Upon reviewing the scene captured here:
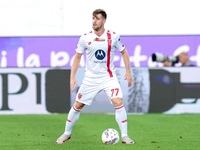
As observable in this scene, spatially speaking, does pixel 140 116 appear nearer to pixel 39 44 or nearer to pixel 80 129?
pixel 80 129

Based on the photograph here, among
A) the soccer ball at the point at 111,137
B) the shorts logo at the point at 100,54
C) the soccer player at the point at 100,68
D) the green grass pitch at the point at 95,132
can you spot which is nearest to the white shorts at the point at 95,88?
the soccer player at the point at 100,68

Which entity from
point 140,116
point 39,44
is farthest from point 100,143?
point 39,44

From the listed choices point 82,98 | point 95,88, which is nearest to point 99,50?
point 95,88

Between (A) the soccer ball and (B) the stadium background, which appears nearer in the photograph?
(A) the soccer ball

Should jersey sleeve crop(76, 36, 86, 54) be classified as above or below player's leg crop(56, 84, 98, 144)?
above

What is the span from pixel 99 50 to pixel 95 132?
2642mm

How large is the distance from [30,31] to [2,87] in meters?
7.93

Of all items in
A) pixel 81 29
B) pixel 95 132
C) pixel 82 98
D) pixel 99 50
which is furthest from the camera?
pixel 81 29

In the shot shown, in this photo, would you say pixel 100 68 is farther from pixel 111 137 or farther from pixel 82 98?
pixel 111 137

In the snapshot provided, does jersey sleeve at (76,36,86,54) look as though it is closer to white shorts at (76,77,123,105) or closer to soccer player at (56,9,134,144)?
soccer player at (56,9,134,144)

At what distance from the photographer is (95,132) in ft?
32.9

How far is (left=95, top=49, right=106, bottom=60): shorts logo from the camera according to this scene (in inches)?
309

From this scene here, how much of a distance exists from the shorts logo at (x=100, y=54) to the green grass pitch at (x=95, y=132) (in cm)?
133

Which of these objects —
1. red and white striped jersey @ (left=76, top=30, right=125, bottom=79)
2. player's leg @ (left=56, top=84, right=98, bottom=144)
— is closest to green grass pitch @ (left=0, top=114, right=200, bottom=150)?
player's leg @ (left=56, top=84, right=98, bottom=144)
